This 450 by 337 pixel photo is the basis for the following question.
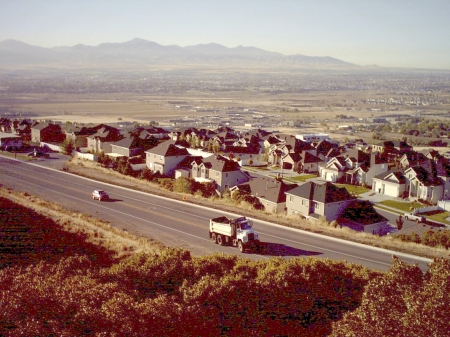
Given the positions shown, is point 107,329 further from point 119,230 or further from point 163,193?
point 163,193

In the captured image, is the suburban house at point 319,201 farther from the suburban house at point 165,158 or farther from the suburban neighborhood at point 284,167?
the suburban house at point 165,158

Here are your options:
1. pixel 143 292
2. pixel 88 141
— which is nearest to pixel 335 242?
pixel 143 292

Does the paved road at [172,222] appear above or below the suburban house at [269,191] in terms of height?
above

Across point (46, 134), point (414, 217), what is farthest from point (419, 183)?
point (46, 134)

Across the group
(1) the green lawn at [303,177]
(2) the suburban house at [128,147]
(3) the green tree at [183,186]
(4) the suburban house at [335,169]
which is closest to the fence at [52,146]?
(2) the suburban house at [128,147]

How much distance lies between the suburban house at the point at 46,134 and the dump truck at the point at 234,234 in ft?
131

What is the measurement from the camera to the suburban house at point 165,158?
131 feet

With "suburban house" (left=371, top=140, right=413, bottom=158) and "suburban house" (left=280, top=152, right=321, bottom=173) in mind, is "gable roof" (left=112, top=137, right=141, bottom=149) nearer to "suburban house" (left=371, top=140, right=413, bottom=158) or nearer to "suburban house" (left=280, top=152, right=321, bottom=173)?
"suburban house" (left=280, top=152, right=321, bottom=173)

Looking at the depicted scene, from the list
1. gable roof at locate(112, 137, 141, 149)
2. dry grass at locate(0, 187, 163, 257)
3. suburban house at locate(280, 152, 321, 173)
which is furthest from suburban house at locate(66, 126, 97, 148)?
dry grass at locate(0, 187, 163, 257)

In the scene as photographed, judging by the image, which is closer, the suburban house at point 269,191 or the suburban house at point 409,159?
the suburban house at point 269,191

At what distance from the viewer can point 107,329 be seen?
785 centimetres

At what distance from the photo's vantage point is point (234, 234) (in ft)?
55.6

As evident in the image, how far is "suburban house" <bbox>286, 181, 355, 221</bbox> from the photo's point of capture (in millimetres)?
27234

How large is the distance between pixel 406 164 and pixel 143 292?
4189cm
